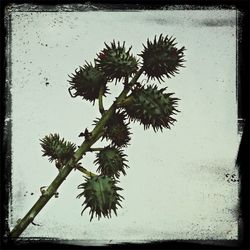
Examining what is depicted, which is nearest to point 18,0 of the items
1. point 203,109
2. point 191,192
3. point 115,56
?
point 115,56

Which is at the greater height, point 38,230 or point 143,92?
point 143,92

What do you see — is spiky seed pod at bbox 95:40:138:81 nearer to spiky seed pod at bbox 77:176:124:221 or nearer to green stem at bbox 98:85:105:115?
green stem at bbox 98:85:105:115

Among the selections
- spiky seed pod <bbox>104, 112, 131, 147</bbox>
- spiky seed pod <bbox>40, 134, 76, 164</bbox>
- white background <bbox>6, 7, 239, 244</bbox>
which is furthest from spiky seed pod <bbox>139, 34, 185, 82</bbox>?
spiky seed pod <bbox>40, 134, 76, 164</bbox>

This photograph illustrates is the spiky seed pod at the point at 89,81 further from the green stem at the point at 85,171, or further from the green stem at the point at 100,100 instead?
the green stem at the point at 85,171

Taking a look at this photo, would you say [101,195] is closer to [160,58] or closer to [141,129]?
[141,129]

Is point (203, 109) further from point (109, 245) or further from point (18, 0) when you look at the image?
point (18, 0)

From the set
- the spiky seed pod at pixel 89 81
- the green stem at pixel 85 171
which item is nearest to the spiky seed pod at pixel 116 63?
the spiky seed pod at pixel 89 81

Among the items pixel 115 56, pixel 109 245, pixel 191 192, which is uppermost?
pixel 115 56
